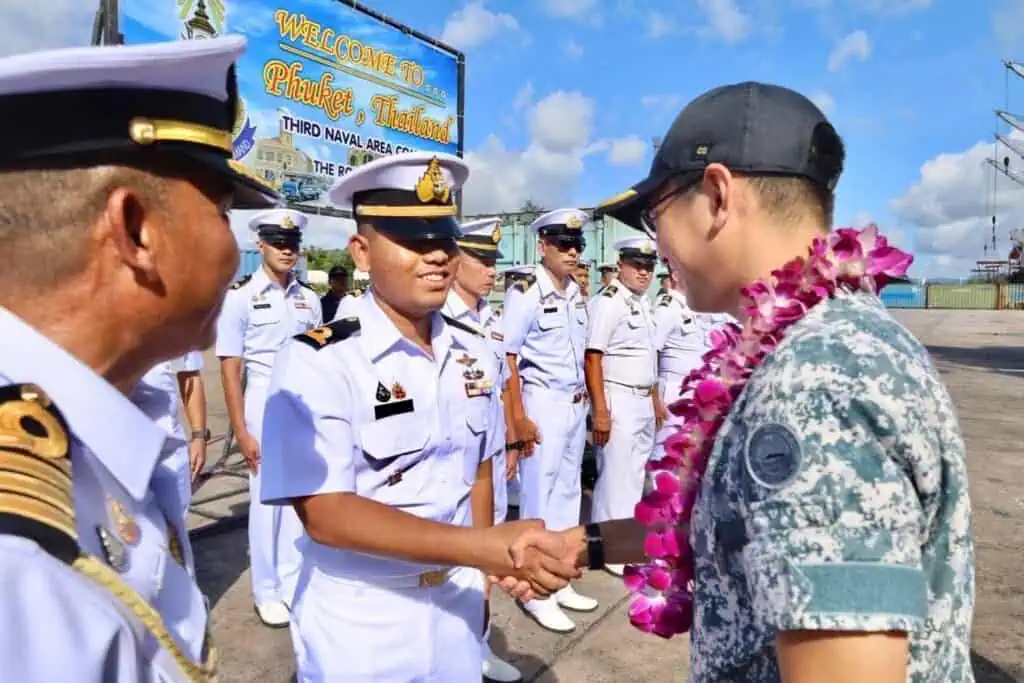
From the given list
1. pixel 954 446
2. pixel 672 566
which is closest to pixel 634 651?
pixel 672 566

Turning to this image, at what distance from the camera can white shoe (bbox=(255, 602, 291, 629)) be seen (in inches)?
155

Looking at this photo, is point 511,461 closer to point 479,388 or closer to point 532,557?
point 479,388

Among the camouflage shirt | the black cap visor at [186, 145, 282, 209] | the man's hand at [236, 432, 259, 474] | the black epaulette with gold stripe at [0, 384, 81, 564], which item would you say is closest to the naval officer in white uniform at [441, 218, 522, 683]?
the man's hand at [236, 432, 259, 474]

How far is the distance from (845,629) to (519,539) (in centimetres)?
106

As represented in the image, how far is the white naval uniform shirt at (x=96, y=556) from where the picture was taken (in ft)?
2.04

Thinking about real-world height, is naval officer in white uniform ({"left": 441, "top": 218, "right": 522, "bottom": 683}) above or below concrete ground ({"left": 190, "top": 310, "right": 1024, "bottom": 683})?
above

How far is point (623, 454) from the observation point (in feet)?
16.9

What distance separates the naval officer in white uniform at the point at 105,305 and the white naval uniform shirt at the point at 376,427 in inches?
28.7

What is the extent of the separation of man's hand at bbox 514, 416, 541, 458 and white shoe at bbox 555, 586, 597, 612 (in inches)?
38.4

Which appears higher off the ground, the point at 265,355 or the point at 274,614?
the point at 265,355

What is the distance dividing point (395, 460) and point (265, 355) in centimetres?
289

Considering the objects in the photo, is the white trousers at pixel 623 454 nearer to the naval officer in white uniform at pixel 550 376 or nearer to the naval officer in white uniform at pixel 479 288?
the naval officer in white uniform at pixel 550 376

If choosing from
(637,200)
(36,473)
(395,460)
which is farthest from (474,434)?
(36,473)

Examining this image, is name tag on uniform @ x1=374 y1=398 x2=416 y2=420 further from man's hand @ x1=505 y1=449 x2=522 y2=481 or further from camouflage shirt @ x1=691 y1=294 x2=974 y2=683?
man's hand @ x1=505 y1=449 x2=522 y2=481
